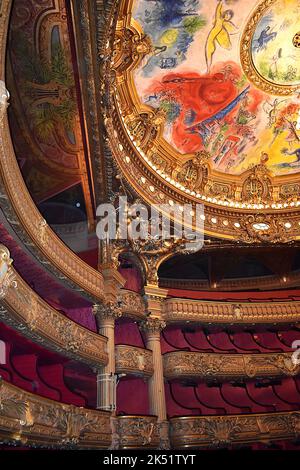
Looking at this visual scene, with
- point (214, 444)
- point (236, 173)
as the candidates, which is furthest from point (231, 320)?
point (236, 173)

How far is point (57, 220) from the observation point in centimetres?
1241

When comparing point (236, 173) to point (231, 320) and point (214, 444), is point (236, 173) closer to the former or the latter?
point (231, 320)

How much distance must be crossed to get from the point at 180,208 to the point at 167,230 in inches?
39.9

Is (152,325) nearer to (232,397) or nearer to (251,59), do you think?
(232,397)

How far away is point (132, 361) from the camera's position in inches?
427

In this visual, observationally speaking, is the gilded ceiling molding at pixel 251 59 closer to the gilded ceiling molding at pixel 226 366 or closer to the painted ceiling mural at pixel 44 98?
the painted ceiling mural at pixel 44 98

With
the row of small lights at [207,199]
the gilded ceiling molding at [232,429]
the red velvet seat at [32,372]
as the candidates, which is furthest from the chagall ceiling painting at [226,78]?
the gilded ceiling molding at [232,429]

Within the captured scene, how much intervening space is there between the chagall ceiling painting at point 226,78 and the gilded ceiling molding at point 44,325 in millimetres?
7308

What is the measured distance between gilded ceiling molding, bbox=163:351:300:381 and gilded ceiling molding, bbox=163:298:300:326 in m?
1.04

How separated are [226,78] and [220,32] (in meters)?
1.55

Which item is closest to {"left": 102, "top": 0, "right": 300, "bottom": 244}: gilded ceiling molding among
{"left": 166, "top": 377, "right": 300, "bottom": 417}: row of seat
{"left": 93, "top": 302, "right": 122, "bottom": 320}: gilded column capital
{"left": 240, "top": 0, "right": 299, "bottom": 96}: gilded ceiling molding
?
{"left": 240, "top": 0, "right": 299, "bottom": 96}: gilded ceiling molding

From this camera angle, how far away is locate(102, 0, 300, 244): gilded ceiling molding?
11.7m
